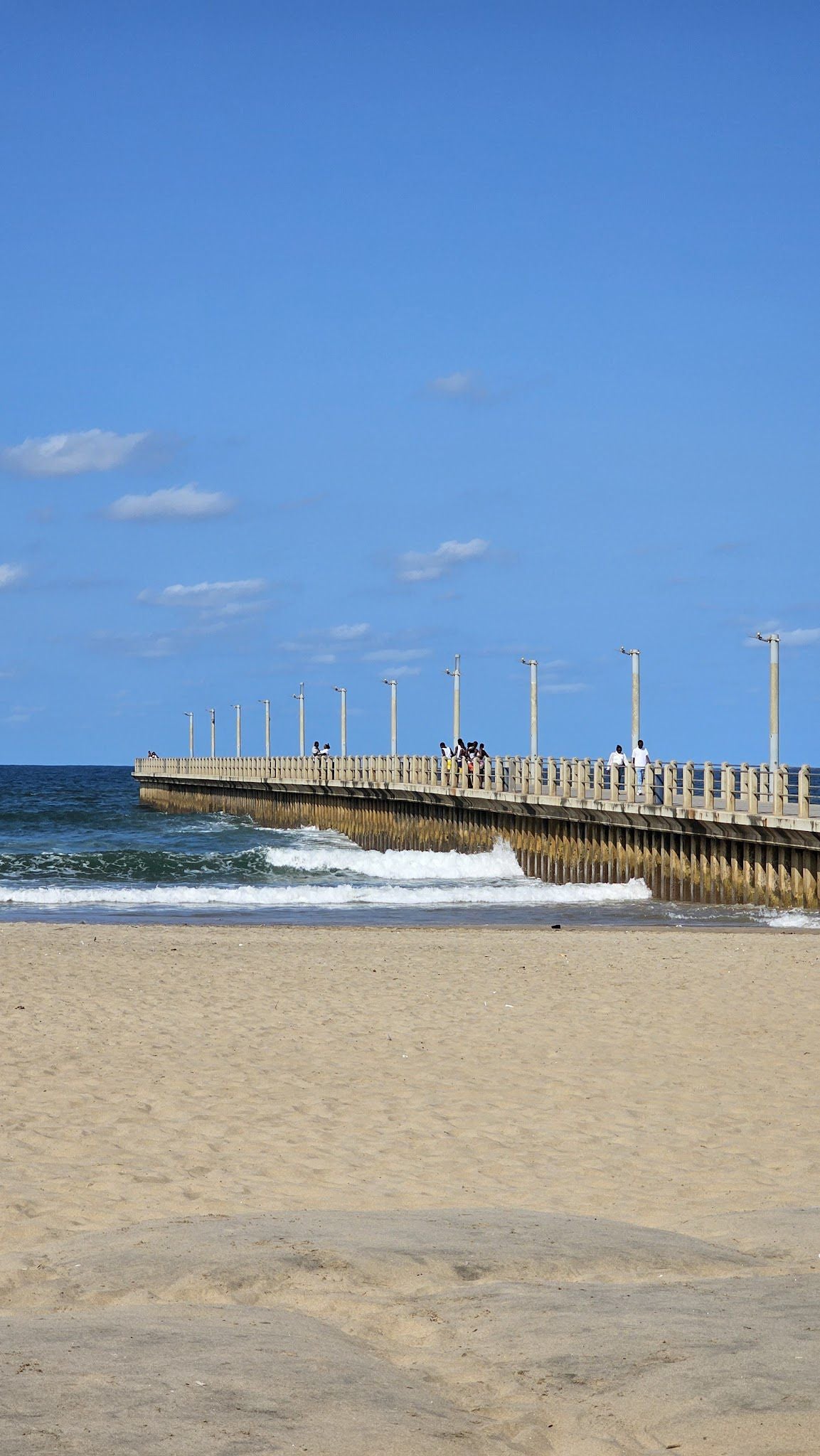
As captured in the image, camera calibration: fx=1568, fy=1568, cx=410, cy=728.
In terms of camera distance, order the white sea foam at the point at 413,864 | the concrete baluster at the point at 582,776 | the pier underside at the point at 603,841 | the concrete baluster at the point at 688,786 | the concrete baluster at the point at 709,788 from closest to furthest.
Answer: the pier underside at the point at 603,841
the concrete baluster at the point at 709,788
the concrete baluster at the point at 688,786
the concrete baluster at the point at 582,776
the white sea foam at the point at 413,864

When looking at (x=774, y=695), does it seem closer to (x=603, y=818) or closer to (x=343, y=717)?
(x=603, y=818)

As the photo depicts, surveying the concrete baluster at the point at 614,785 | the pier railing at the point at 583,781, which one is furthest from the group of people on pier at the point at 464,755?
the concrete baluster at the point at 614,785

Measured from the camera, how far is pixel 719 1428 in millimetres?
4395

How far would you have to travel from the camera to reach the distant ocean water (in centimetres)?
2912

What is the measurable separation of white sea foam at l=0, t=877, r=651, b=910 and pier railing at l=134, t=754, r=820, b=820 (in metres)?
2.41

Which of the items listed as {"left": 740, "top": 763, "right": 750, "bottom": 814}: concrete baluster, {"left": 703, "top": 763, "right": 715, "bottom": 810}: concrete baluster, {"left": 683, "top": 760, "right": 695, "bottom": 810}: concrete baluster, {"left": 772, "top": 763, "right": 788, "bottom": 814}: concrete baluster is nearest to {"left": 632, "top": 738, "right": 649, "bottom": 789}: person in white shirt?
{"left": 683, "top": 760, "right": 695, "bottom": 810}: concrete baluster

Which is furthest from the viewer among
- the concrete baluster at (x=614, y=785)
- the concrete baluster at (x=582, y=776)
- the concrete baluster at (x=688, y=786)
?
the concrete baluster at (x=582, y=776)

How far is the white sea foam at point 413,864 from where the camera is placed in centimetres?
4344

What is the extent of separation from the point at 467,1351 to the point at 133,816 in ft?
231

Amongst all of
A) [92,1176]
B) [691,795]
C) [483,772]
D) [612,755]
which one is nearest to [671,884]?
[691,795]

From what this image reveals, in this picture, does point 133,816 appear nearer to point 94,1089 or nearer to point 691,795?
point 691,795

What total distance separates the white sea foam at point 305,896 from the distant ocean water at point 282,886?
0.15ft

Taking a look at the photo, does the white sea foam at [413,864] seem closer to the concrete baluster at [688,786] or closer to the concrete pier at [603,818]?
the concrete pier at [603,818]

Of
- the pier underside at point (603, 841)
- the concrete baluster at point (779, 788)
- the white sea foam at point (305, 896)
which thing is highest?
the concrete baluster at point (779, 788)
